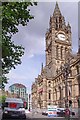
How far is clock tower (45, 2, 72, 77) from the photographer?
4594 inches

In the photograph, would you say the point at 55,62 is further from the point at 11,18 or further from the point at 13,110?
the point at 11,18

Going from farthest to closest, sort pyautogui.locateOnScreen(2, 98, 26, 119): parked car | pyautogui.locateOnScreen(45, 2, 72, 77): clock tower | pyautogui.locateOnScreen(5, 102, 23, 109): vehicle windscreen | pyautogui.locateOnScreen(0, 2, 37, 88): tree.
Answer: pyautogui.locateOnScreen(45, 2, 72, 77): clock tower < pyautogui.locateOnScreen(5, 102, 23, 109): vehicle windscreen < pyautogui.locateOnScreen(2, 98, 26, 119): parked car < pyautogui.locateOnScreen(0, 2, 37, 88): tree

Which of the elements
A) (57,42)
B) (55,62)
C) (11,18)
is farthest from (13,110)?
(57,42)

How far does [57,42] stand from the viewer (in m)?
120

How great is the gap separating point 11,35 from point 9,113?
9.26 meters

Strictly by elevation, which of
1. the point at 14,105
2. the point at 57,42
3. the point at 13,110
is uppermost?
the point at 57,42

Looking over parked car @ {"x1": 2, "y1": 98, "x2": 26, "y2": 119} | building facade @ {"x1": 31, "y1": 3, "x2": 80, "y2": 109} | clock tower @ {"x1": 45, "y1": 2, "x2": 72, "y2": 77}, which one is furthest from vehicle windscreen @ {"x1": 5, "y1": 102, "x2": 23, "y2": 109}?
clock tower @ {"x1": 45, "y1": 2, "x2": 72, "y2": 77}

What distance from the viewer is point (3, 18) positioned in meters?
14.9

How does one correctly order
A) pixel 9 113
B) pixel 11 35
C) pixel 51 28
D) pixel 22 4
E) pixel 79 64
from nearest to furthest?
pixel 22 4, pixel 11 35, pixel 9 113, pixel 79 64, pixel 51 28

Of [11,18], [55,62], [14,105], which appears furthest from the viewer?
[55,62]

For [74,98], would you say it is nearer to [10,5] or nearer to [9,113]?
[9,113]

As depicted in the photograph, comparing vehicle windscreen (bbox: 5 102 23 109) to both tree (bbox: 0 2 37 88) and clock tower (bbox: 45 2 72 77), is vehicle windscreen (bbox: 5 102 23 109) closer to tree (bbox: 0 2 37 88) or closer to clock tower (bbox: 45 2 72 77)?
tree (bbox: 0 2 37 88)

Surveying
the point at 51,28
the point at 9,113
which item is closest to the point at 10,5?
the point at 9,113

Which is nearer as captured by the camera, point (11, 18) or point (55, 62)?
A: point (11, 18)
